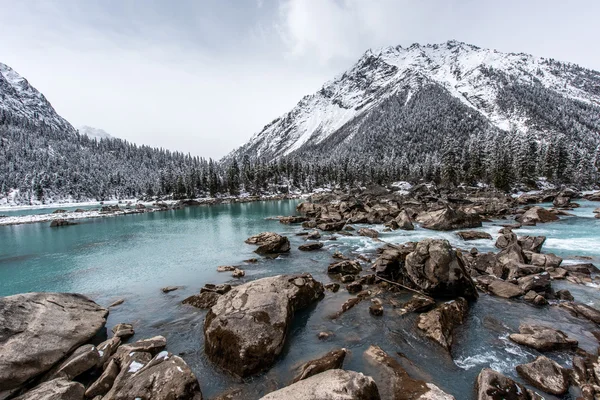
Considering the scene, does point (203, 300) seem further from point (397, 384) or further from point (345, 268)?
point (397, 384)

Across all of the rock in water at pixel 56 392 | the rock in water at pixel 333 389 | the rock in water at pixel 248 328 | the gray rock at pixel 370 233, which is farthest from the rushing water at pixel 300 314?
the rock in water at pixel 56 392

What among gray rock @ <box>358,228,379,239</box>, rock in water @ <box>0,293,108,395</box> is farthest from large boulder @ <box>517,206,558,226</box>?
rock in water @ <box>0,293,108,395</box>

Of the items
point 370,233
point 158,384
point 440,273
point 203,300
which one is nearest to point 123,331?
point 203,300

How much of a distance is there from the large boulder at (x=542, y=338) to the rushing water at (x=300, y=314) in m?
0.43

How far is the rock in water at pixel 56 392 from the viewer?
9.61 metres

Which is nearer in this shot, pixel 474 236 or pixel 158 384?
pixel 158 384

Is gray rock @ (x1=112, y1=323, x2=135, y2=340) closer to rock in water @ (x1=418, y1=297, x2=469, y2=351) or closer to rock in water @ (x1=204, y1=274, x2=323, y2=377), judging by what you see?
rock in water @ (x1=204, y1=274, x2=323, y2=377)

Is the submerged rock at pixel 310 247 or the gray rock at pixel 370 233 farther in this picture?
the gray rock at pixel 370 233

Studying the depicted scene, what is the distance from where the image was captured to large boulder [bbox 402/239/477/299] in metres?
18.1

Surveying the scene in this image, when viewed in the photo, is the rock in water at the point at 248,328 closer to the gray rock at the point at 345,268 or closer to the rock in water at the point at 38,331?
the rock in water at the point at 38,331

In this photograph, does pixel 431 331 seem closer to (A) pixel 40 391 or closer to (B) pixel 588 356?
(B) pixel 588 356

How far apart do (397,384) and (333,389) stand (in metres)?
3.73

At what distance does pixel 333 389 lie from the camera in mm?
8414

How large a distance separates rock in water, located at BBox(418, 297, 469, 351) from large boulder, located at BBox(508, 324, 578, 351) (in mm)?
2525
